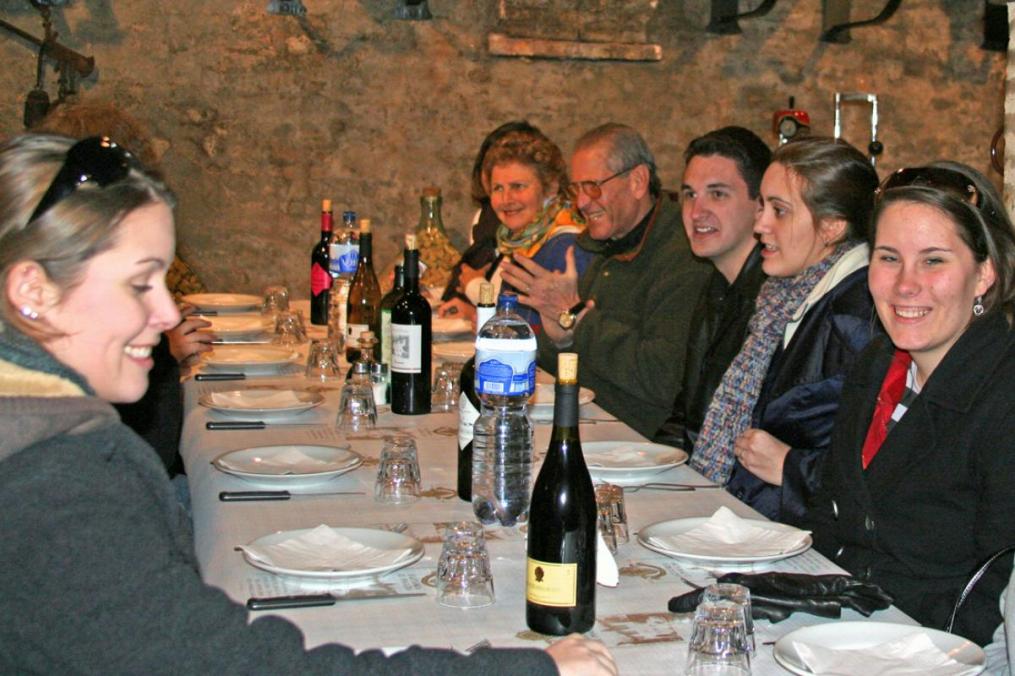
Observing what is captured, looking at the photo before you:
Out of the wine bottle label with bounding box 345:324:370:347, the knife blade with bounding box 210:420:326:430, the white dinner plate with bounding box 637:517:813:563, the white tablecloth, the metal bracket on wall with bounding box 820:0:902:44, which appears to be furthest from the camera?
the metal bracket on wall with bounding box 820:0:902:44

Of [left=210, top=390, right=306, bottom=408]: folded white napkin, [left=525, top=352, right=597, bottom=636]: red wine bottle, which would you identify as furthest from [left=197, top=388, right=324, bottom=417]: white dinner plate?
[left=525, top=352, right=597, bottom=636]: red wine bottle

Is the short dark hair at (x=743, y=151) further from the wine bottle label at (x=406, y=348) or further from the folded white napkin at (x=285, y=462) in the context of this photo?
the folded white napkin at (x=285, y=462)

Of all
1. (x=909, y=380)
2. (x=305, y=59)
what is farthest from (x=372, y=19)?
(x=909, y=380)

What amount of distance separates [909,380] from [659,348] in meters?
1.23

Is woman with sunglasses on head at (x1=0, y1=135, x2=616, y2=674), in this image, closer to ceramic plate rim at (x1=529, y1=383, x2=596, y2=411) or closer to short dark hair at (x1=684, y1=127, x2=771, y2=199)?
ceramic plate rim at (x1=529, y1=383, x2=596, y2=411)

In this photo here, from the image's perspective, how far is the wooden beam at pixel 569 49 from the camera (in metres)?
7.13

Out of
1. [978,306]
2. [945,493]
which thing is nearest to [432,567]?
[945,493]

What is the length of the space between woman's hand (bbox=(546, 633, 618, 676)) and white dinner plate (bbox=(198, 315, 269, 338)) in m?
2.83

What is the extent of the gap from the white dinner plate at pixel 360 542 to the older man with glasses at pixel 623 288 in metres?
1.77

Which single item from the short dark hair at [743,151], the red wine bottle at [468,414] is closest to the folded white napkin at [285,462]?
the red wine bottle at [468,414]

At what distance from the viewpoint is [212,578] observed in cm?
181

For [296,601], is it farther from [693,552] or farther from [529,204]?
[529,204]

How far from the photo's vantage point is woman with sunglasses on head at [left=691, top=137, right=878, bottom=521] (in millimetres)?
2695

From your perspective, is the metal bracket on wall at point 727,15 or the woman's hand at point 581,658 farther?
the metal bracket on wall at point 727,15
